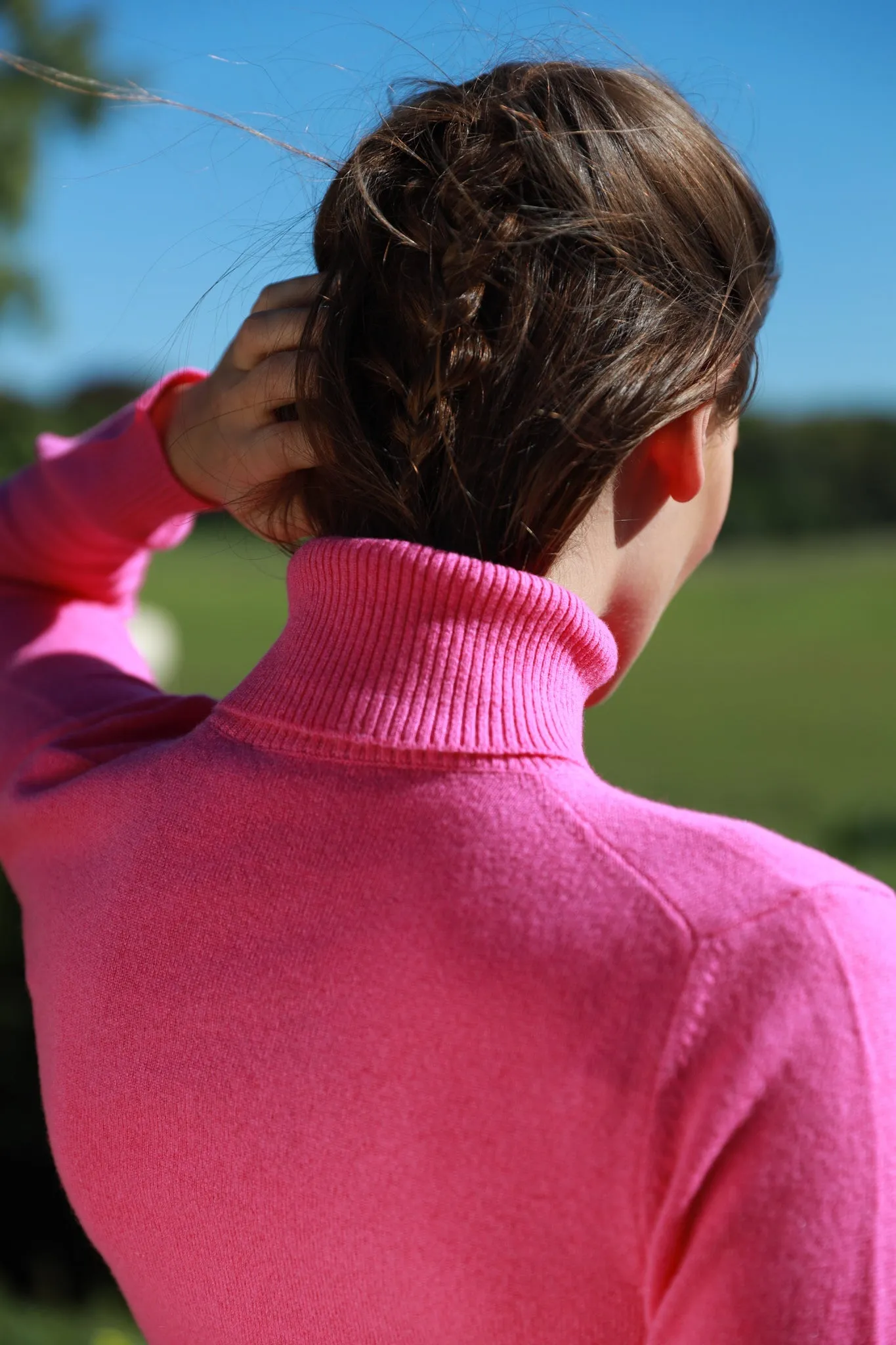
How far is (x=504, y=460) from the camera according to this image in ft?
2.59

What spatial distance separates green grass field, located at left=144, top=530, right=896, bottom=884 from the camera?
28.6 ft

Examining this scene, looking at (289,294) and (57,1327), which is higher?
(289,294)

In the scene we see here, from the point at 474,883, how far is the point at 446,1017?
0.25ft

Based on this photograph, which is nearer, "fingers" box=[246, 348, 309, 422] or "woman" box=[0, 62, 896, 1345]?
"woman" box=[0, 62, 896, 1345]

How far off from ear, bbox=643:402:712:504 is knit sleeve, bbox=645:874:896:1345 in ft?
1.10

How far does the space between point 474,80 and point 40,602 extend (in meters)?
0.67

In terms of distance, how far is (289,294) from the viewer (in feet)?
3.07

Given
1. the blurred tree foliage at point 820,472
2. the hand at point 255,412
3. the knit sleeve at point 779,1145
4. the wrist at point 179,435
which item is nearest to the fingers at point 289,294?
the hand at point 255,412

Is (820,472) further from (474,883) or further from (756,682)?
(474,883)

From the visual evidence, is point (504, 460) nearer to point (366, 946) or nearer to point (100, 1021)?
point (366, 946)

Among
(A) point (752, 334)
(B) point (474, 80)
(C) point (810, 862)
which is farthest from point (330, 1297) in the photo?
(B) point (474, 80)

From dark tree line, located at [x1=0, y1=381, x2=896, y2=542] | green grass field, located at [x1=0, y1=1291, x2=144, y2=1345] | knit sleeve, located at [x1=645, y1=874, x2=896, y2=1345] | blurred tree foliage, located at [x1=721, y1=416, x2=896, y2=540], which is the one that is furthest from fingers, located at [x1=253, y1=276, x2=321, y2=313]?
blurred tree foliage, located at [x1=721, y1=416, x2=896, y2=540]

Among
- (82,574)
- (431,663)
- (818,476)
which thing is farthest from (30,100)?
(818,476)

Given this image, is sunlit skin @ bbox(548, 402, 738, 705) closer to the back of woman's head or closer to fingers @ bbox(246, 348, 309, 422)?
the back of woman's head
